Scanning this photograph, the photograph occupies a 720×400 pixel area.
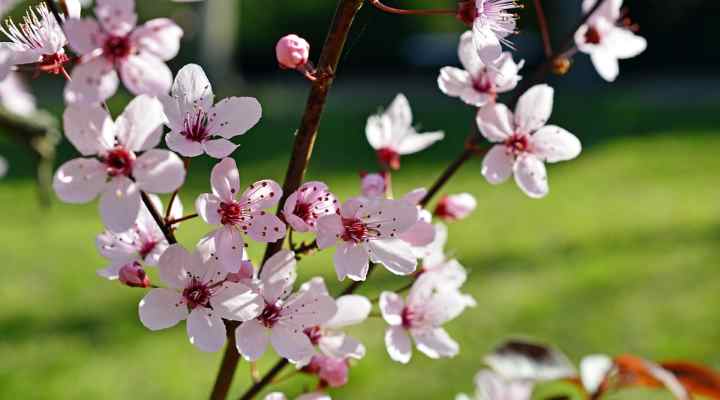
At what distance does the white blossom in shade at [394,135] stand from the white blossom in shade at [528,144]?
0.13 metres

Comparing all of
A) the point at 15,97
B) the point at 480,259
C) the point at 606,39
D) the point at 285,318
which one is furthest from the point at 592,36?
the point at 480,259

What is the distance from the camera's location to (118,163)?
52 cm

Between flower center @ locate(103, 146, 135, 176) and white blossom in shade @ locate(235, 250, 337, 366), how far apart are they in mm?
102

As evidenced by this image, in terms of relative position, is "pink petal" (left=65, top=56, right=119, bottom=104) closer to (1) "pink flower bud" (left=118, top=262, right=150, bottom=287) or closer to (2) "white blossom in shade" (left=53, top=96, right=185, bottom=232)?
(2) "white blossom in shade" (left=53, top=96, right=185, bottom=232)

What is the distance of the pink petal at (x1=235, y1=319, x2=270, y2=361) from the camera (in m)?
0.57

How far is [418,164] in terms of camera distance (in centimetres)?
500

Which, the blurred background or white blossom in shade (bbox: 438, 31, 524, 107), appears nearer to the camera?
white blossom in shade (bbox: 438, 31, 524, 107)

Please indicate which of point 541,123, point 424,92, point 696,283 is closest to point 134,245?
point 541,123

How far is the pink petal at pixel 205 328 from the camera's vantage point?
560 mm

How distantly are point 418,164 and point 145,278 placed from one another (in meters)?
4.42

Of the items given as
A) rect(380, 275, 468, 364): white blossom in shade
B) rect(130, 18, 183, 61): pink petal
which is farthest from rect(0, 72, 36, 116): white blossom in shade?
rect(130, 18, 183, 61): pink petal

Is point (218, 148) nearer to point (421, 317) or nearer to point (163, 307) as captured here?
point (163, 307)

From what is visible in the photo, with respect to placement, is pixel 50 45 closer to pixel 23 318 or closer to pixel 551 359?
pixel 551 359

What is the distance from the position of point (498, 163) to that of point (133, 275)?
0.83 feet
